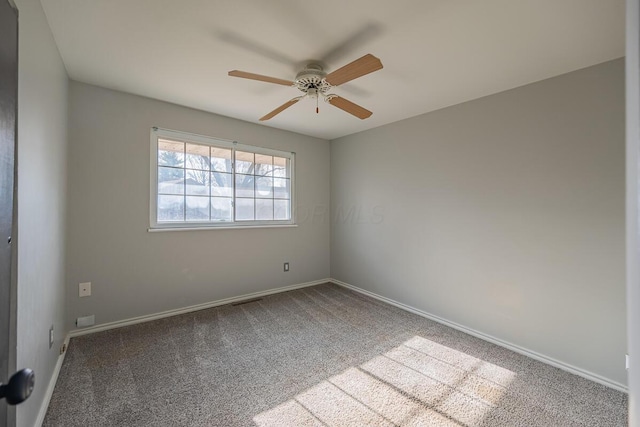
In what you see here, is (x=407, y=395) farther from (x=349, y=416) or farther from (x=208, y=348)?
(x=208, y=348)

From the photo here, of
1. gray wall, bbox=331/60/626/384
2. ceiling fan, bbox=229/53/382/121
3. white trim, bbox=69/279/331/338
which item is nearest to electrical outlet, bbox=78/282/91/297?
white trim, bbox=69/279/331/338

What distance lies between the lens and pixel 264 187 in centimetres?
372

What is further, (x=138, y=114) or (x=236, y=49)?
(x=138, y=114)

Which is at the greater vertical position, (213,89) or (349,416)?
(213,89)

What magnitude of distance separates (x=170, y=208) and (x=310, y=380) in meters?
2.30

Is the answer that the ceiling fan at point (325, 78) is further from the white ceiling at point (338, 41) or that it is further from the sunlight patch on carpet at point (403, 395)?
the sunlight patch on carpet at point (403, 395)

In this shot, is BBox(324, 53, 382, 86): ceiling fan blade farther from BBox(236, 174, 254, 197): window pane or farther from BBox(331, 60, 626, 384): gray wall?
BBox(236, 174, 254, 197): window pane

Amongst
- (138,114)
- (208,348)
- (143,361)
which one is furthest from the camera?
(138,114)

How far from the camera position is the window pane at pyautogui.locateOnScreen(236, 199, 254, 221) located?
3.46 meters

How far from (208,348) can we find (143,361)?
47 centimetres

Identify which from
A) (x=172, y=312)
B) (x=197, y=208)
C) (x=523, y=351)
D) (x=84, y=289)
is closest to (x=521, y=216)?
(x=523, y=351)

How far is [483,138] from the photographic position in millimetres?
2541

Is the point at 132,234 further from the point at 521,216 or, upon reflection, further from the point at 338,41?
the point at 521,216

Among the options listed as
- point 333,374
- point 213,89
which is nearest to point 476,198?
point 333,374
